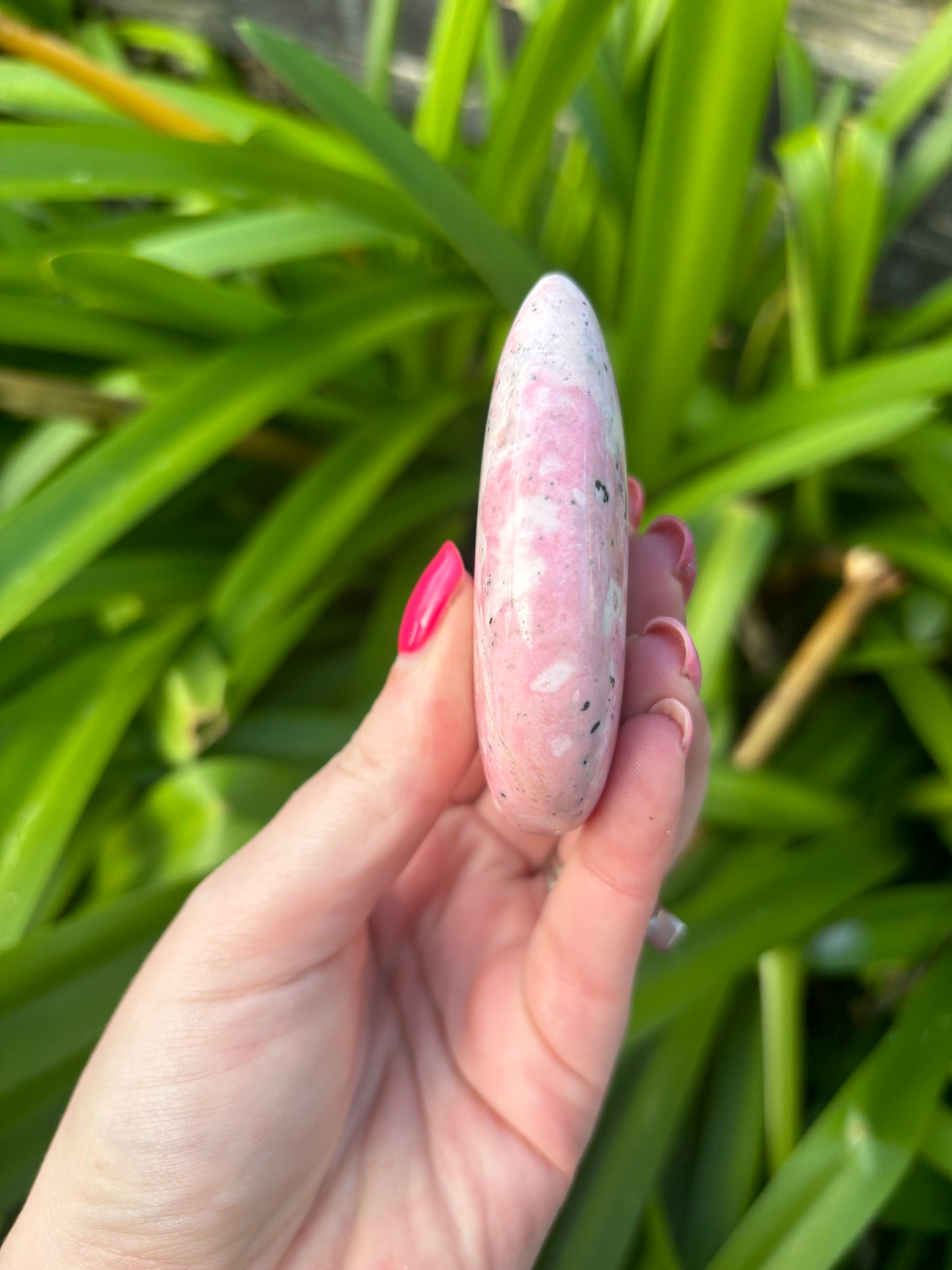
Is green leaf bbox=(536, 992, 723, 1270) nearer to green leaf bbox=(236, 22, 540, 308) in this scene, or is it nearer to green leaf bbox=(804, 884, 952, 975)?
green leaf bbox=(804, 884, 952, 975)

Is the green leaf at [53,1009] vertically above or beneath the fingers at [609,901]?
beneath

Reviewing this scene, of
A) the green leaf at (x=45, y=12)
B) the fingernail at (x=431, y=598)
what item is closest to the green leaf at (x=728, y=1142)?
the fingernail at (x=431, y=598)

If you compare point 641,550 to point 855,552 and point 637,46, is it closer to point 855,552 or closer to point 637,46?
point 855,552

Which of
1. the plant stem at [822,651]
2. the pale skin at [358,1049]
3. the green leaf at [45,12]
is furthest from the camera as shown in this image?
the green leaf at [45,12]

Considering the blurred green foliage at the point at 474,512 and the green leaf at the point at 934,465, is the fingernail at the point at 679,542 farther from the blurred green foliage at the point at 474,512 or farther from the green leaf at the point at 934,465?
the green leaf at the point at 934,465

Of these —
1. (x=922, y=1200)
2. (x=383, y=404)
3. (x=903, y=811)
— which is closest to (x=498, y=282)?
(x=383, y=404)

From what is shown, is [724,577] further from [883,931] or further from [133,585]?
[133,585]

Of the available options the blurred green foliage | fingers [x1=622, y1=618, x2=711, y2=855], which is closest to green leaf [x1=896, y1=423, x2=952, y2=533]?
the blurred green foliage
